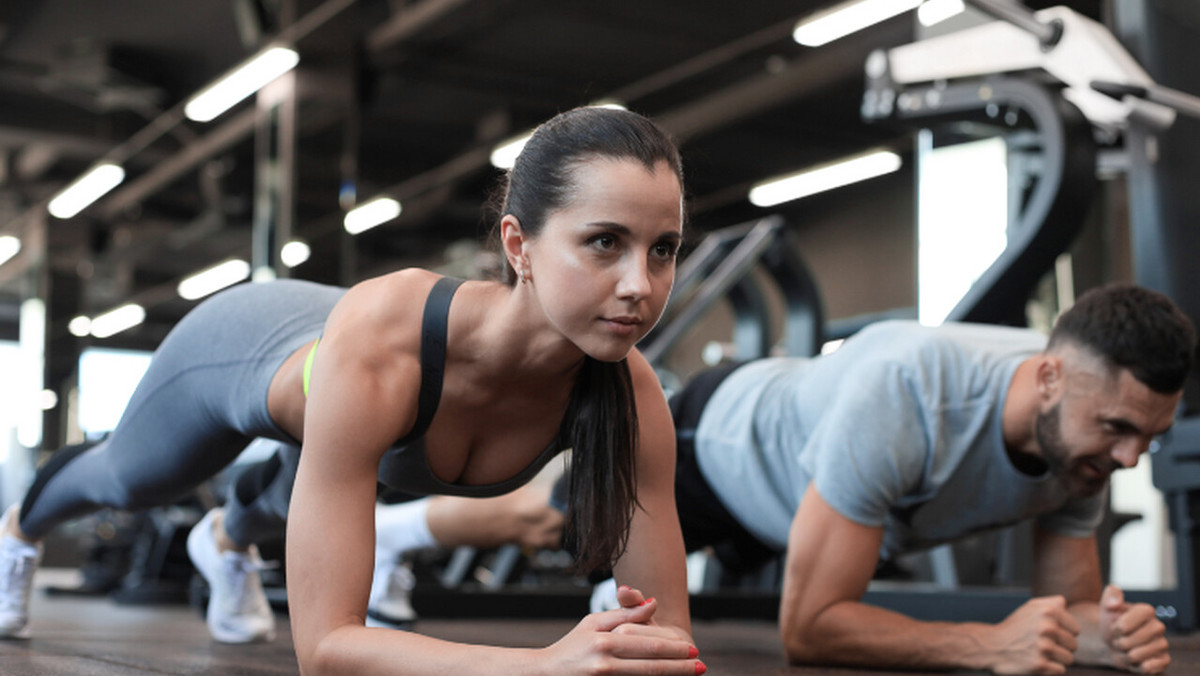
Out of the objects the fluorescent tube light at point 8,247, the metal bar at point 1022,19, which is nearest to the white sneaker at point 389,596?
the metal bar at point 1022,19

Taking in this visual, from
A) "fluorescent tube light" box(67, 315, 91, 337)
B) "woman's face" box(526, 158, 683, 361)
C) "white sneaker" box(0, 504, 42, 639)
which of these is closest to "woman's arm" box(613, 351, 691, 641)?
"woman's face" box(526, 158, 683, 361)

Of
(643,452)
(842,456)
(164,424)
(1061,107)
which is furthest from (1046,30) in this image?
(164,424)

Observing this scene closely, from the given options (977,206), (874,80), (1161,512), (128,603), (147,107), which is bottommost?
(128,603)

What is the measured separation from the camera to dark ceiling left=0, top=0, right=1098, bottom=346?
6262mm

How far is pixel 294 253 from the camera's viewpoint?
597 cm

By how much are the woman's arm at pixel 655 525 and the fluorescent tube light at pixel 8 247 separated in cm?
1063

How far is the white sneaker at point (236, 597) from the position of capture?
2168 millimetres

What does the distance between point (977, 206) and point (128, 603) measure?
3.63 meters

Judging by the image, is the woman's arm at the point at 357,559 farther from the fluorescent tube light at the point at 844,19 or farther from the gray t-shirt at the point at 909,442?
the fluorescent tube light at the point at 844,19

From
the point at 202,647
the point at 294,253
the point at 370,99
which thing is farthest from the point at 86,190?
the point at 202,647

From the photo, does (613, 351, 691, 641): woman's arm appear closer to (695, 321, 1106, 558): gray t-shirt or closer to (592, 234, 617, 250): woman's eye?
(592, 234, 617, 250): woman's eye

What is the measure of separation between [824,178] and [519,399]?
8169mm

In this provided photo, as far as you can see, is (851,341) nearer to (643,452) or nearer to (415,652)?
(643,452)

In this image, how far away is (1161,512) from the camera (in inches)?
199
